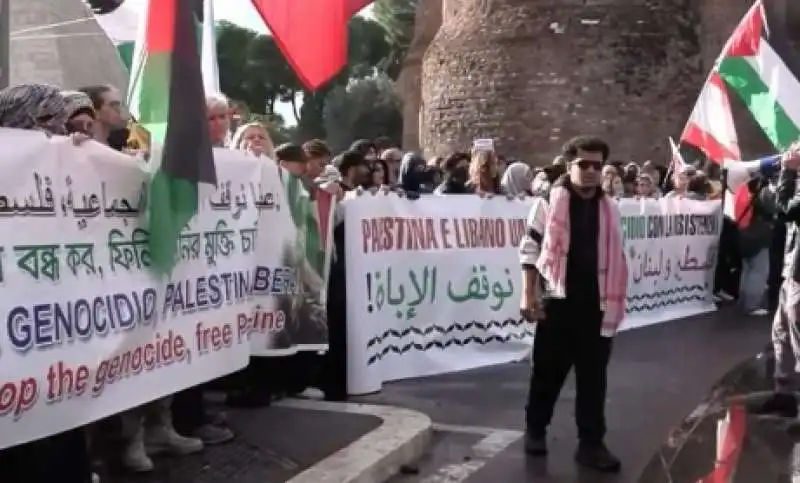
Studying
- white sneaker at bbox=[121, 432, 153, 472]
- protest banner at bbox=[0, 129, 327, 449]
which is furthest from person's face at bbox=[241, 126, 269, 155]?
white sneaker at bbox=[121, 432, 153, 472]

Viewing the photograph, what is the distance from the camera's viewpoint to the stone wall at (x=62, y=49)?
7688 mm

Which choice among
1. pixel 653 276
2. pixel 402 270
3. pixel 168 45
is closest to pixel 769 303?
pixel 653 276

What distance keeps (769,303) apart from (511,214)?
17.1ft

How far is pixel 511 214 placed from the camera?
10422 mm

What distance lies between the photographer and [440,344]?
374 inches

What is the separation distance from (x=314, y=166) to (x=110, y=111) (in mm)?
2506

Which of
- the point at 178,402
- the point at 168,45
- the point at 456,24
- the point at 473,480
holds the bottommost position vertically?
the point at 473,480

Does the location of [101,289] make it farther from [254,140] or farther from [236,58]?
[236,58]

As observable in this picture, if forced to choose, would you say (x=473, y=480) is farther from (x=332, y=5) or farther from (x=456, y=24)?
(x=456, y=24)

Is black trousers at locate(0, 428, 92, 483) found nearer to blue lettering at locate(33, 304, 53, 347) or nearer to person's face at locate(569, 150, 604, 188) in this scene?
blue lettering at locate(33, 304, 53, 347)

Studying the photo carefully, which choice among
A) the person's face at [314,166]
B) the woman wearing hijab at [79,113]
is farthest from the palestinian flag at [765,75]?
the woman wearing hijab at [79,113]

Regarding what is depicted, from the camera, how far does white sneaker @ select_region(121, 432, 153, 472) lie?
231 inches

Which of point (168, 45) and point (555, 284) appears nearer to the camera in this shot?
point (168, 45)

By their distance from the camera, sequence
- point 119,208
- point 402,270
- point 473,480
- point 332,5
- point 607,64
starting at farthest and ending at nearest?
point 607,64 → point 402,270 → point 332,5 → point 473,480 → point 119,208
